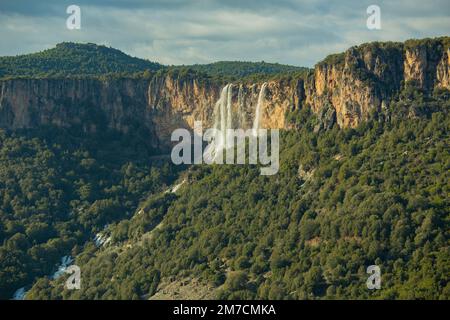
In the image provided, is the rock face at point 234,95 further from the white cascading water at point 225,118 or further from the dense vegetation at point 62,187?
the dense vegetation at point 62,187

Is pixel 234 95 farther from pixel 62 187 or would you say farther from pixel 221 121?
pixel 62 187

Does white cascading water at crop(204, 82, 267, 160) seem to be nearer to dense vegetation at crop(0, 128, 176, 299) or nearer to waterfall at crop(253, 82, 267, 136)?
waterfall at crop(253, 82, 267, 136)

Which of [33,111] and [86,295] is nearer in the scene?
[86,295]

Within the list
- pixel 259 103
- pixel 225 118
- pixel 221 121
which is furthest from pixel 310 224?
pixel 221 121

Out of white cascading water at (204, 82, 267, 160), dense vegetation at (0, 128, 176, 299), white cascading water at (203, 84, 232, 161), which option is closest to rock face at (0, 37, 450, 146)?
white cascading water at (204, 82, 267, 160)
